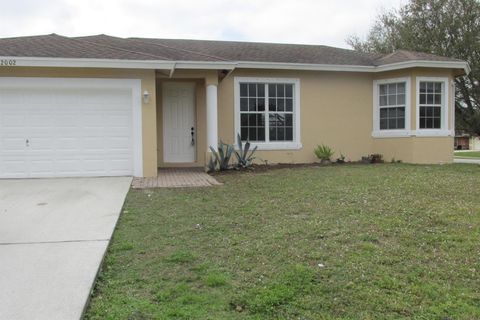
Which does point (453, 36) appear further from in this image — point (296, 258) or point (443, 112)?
point (296, 258)

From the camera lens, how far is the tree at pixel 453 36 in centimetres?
2108

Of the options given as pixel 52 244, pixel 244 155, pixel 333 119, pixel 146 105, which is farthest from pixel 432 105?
pixel 52 244

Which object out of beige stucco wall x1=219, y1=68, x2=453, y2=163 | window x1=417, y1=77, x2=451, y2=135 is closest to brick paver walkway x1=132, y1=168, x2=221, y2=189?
beige stucco wall x1=219, y1=68, x2=453, y2=163

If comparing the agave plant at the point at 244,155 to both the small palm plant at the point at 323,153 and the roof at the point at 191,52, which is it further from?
the roof at the point at 191,52

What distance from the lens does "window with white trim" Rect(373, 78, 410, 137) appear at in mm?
14102

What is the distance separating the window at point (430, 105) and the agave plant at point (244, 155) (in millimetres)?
5494

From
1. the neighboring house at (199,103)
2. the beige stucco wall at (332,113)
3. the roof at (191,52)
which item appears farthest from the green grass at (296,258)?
the beige stucco wall at (332,113)

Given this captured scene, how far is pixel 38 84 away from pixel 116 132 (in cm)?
206

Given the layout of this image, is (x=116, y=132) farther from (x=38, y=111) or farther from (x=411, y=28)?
(x=411, y=28)

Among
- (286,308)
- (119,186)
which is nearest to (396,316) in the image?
(286,308)

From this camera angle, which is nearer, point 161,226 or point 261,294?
point 261,294

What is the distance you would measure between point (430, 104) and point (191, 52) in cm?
764

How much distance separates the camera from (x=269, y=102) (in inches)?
548

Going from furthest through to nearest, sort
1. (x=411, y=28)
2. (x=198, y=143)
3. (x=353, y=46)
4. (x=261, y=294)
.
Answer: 1. (x=353, y=46)
2. (x=411, y=28)
3. (x=198, y=143)
4. (x=261, y=294)
